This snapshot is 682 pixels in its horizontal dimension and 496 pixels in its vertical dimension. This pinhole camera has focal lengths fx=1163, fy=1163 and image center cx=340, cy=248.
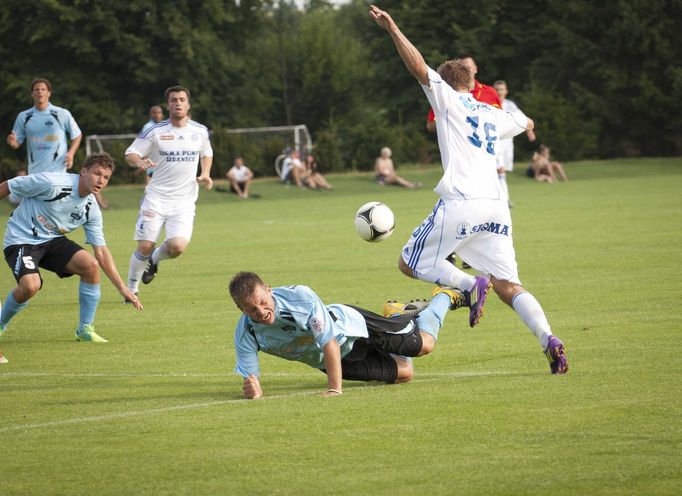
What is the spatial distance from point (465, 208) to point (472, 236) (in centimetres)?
24

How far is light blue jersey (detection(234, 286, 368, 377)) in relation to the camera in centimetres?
785

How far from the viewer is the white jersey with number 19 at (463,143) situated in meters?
9.02

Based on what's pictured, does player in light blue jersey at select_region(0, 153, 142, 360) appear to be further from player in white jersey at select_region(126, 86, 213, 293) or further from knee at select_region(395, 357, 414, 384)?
player in white jersey at select_region(126, 86, 213, 293)

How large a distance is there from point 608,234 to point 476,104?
11760 mm

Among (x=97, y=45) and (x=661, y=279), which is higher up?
(x=97, y=45)

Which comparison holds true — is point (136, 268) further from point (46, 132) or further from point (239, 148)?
point (239, 148)

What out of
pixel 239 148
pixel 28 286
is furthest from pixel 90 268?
pixel 239 148

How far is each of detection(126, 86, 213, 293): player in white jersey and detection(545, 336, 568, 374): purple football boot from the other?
7013 millimetres

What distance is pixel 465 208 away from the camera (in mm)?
8938

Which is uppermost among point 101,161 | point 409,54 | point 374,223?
point 409,54

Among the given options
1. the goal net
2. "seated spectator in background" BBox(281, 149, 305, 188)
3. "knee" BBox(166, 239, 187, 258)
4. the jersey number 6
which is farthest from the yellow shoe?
the goal net

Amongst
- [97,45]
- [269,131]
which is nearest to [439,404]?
[269,131]

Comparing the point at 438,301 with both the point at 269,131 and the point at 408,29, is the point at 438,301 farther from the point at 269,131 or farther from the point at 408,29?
the point at 408,29

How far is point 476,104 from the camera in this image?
919 cm
